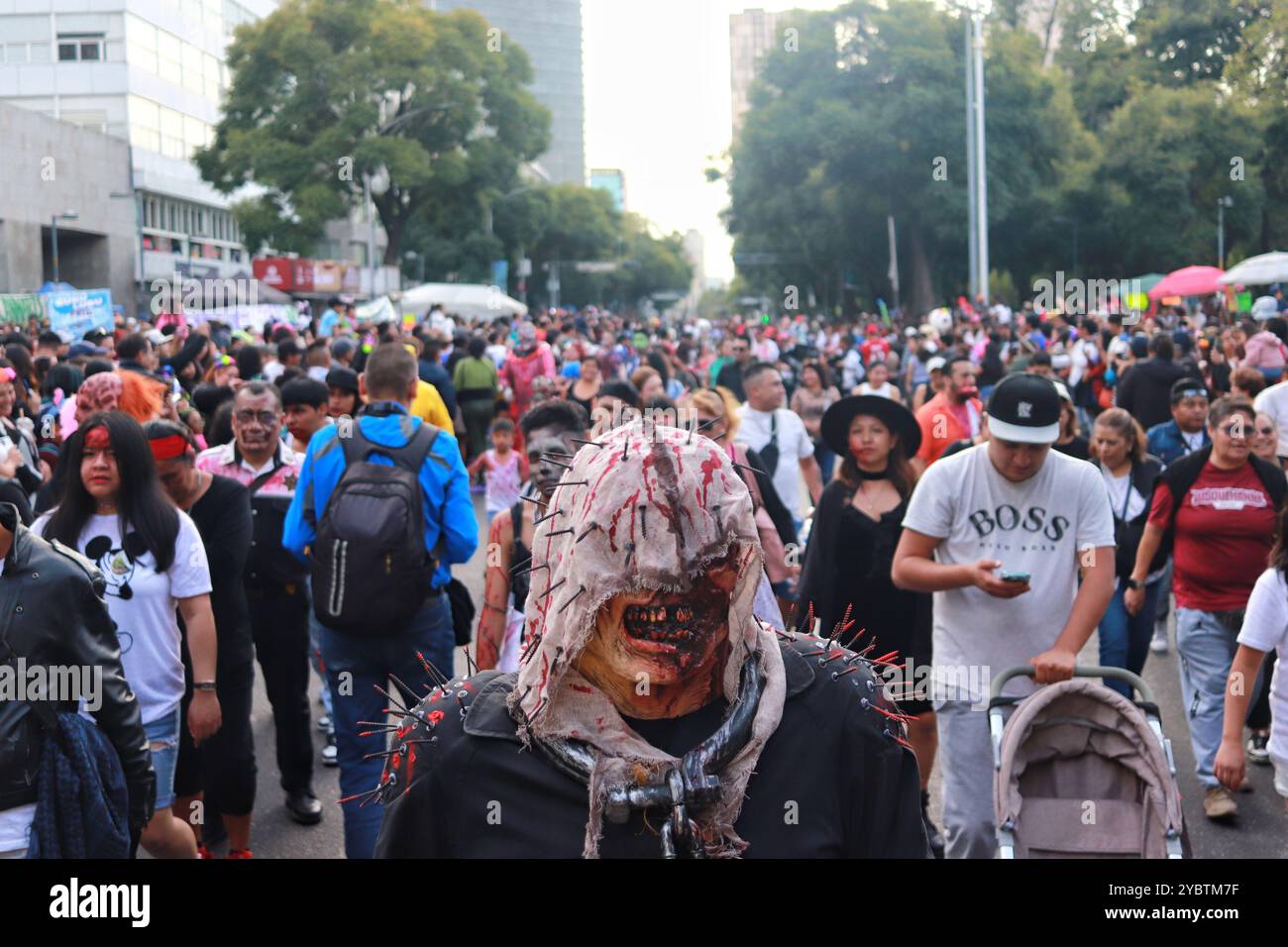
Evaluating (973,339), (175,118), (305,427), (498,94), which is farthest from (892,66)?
(305,427)

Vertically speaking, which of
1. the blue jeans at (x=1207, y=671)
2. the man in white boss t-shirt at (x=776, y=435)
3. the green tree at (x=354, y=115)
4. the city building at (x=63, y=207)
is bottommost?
the blue jeans at (x=1207, y=671)

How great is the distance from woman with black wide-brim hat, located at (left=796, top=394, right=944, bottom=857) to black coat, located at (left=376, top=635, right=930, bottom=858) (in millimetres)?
3811

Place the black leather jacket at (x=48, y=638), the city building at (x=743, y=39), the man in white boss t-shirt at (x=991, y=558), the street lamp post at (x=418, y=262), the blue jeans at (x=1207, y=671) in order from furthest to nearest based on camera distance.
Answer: the city building at (x=743, y=39)
the street lamp post at (x=418, y=262)
the blue jeans at (x=1207, y=671)
the man in white boss t-shirt at (x=991, y=558)
the black leather jacket at (x=48, y=638)

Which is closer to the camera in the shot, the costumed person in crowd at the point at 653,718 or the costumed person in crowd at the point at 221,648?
the costumed person in crowd at the point at 653,718

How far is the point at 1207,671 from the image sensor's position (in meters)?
6.90

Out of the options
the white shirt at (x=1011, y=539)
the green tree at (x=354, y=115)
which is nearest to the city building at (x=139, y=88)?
the green tree at (x=354, y=115)

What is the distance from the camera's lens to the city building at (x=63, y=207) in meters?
40.5

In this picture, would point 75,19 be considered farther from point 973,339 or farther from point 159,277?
point 973,339

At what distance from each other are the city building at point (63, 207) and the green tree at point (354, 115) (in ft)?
16.3

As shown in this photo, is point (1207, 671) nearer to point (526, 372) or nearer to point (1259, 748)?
point (1259, 748)

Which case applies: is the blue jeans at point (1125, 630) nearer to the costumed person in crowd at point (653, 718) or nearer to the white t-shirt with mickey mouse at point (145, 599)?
the white t-shirt with mickey mouse at point (145, 599)
